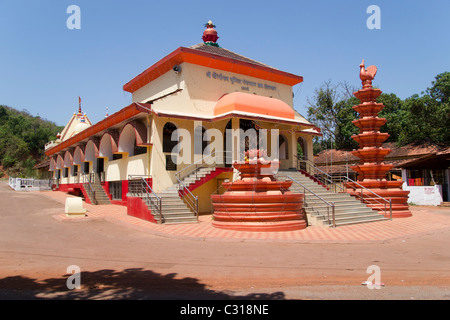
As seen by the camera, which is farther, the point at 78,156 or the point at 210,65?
the point at 78,156

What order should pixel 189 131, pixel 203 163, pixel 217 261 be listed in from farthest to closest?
1. pixel 203 163
2. pixel 189 131
3. pixel 217 261

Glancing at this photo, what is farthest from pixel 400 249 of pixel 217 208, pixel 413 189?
pixel 413 189

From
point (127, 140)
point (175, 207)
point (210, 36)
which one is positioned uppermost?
point (210, 36)

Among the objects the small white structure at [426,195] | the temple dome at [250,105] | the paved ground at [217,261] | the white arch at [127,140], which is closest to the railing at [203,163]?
the temple dome at [250,105]

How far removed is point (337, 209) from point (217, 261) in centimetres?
830

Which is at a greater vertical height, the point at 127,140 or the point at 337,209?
the point at 127,140

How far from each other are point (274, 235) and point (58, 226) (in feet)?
25.0

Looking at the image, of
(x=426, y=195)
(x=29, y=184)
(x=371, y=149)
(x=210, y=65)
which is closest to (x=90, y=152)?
(x=210, y=65)

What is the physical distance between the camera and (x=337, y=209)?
1405 centimetres

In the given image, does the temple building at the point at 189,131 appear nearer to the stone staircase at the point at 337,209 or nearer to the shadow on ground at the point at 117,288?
the stone staircase at the point at 337,209

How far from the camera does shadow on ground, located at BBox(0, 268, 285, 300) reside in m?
4.92

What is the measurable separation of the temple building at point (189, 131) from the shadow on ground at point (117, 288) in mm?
6894

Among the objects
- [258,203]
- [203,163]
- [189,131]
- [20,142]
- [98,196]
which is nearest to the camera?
[258,203]

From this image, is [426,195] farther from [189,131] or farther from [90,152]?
[90,152]
